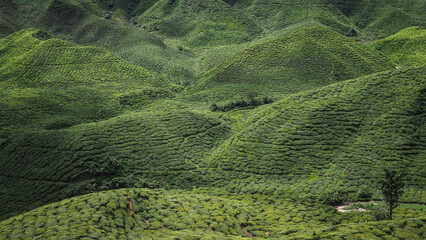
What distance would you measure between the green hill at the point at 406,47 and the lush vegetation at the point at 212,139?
1.51ft

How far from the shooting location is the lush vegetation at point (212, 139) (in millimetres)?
26375

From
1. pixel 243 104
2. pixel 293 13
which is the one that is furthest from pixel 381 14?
pixel 243 104

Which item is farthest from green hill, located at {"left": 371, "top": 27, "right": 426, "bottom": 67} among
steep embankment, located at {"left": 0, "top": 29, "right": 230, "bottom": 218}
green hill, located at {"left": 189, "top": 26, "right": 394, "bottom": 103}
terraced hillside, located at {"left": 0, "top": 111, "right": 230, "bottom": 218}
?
terraced hillside, located at {"left": 0, "top": 111, "right": 230, "bottom": 218}

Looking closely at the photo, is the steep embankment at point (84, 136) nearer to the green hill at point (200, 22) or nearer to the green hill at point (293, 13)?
the green hill at point (200, 22)

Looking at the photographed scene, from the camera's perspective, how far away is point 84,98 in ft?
205

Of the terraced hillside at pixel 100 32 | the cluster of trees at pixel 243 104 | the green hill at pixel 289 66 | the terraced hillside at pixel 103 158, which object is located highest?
the terraced hillside at pixel 100 32

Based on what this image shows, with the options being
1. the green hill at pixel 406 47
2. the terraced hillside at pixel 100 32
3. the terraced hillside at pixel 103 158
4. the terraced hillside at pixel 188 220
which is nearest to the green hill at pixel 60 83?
the terraced hillside at pixel 100 32

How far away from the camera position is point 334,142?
1572 inches

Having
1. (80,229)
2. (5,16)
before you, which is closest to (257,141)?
(80,229)

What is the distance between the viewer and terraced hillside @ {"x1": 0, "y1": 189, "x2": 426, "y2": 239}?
22.0 m

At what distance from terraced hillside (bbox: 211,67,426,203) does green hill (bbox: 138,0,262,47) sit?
57.7 metres

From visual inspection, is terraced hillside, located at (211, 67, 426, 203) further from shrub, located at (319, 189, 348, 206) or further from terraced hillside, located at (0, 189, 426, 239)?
terraced hillside, located at (0, 189, 426, 239)

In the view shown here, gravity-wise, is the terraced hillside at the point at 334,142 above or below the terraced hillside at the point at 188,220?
above

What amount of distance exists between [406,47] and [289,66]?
3458cm
